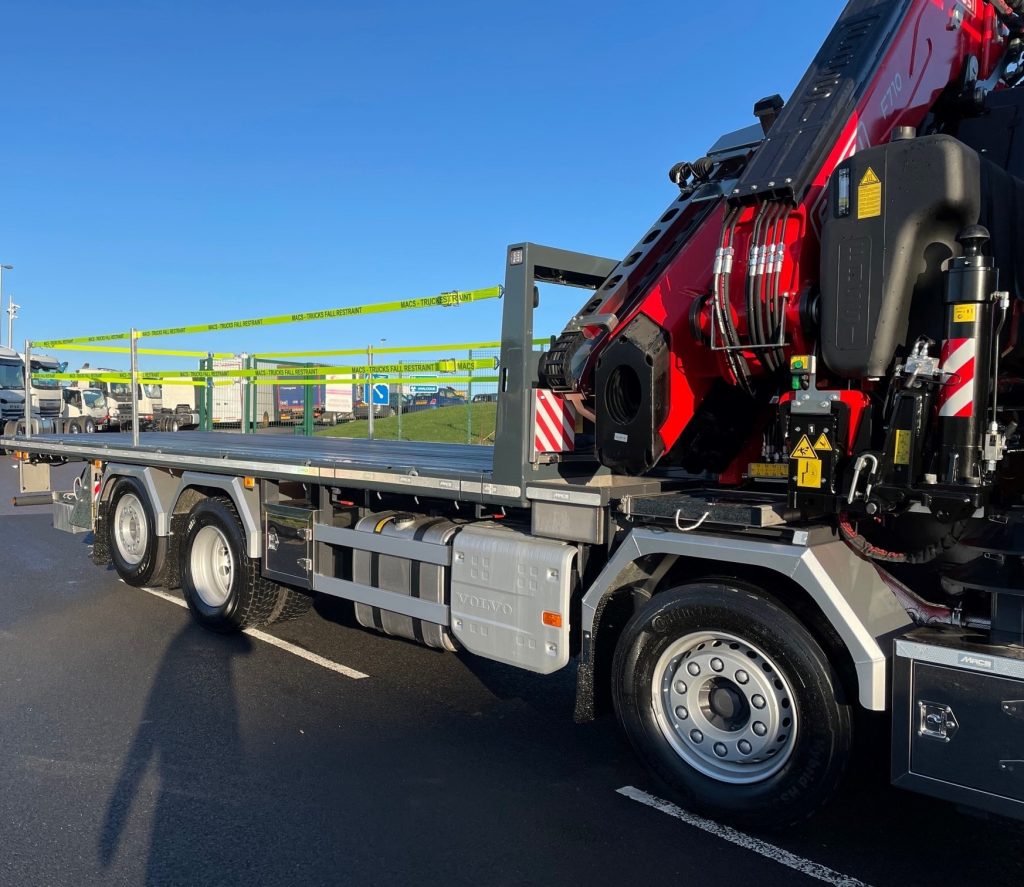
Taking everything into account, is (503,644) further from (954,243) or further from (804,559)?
(954,243)

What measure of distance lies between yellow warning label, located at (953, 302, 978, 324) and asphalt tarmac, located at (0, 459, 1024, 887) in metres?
2.11

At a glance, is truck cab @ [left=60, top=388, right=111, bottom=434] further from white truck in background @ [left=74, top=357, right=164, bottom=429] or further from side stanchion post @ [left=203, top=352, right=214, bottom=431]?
side stanchion post @ [left=203, top=352, right=214, bottom=431]

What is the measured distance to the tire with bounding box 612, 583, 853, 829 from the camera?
3.35 meters

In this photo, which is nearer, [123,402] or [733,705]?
[733,705]

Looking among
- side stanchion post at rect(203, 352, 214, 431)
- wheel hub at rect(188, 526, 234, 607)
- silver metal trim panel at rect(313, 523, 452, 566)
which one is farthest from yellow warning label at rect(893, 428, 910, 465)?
side stanchion post at rect(203, 352, 214, 431)

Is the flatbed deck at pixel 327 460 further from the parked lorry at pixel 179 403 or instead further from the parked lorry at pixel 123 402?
the parked lorry at pixel 123 402

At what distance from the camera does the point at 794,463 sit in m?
3.45

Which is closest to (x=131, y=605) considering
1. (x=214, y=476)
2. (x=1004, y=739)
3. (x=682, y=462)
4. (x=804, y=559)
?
(x=214, y=476)

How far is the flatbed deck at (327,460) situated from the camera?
16.3ft

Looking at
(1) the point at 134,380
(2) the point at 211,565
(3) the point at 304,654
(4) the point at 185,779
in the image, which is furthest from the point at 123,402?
(4) the point at 185,779

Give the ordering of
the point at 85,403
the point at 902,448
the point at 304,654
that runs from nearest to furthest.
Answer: the point at 902,448
the point at 304,654
the point at 85,403

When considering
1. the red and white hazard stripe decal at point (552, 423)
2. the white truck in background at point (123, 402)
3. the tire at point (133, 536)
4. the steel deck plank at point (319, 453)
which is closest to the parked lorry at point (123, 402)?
the white truck in background at point (123, 402)

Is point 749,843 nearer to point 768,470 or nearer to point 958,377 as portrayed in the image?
point 768,470

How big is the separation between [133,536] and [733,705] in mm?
6363
